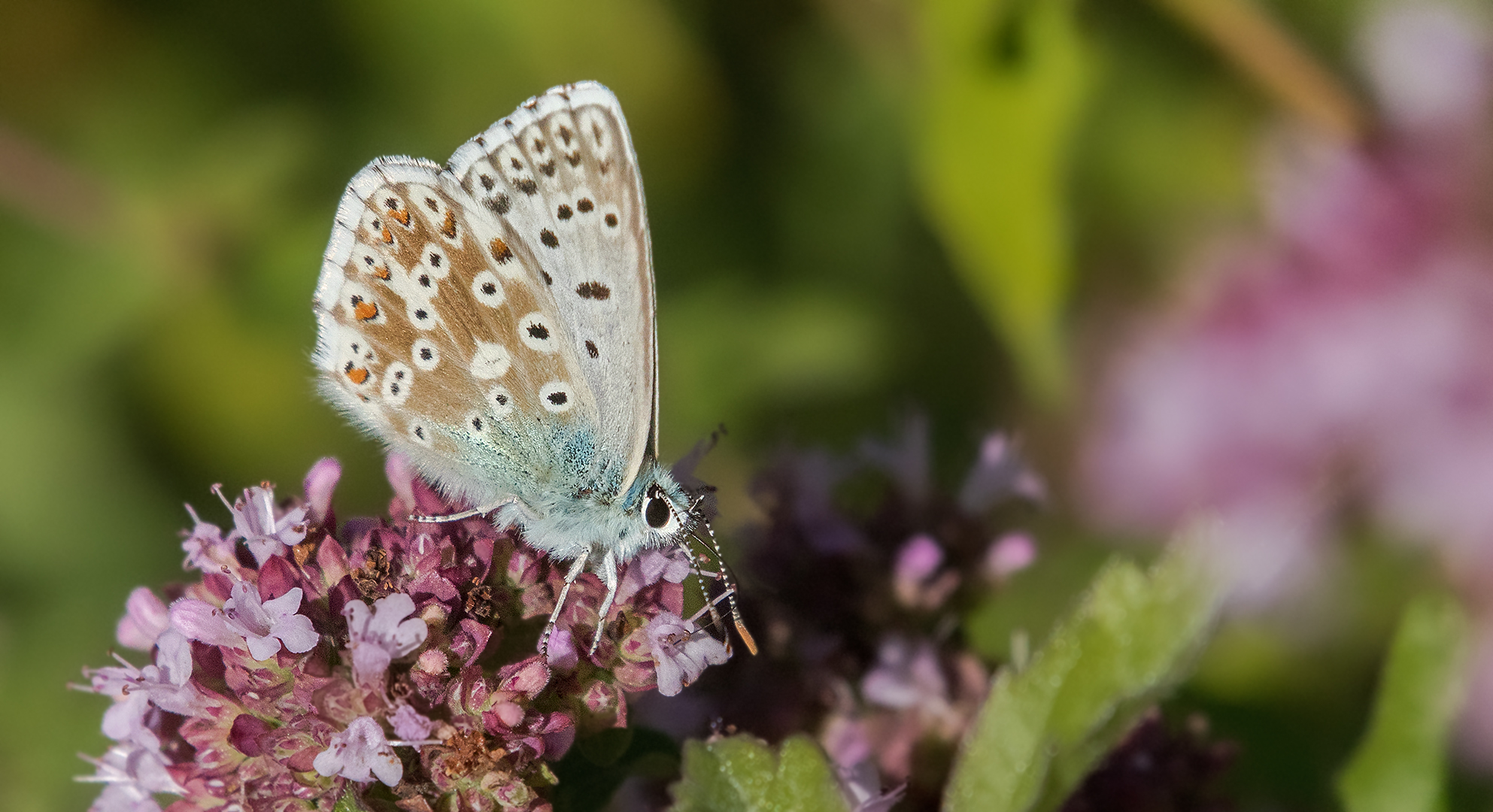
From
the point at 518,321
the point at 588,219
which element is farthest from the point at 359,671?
the point at 588,219

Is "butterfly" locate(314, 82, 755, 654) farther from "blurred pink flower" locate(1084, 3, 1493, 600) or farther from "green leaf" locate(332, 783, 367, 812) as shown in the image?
"blurred pink flower" locate(1084, 3, 1493, 600)

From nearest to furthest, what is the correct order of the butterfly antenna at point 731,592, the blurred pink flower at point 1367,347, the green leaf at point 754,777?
the green leaf at point 754,777 → the butterfly antenna at point 731,592 → the blurred pink flower at point 1367,347

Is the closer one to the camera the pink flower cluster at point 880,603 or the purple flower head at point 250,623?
the purple flower head at point 250,623

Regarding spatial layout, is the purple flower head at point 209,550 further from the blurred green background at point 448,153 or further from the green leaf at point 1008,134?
the blurred green background at point 448,153

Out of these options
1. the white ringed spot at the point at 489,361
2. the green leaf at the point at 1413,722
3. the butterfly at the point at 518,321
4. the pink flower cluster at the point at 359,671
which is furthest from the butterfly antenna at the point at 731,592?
the green leaf at the point at 1413,722

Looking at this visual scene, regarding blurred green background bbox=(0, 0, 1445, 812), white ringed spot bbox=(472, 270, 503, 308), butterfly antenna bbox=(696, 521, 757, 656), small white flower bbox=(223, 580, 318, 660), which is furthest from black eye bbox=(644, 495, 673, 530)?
blurred green background bbox=(0, 0, 1445, 812)
